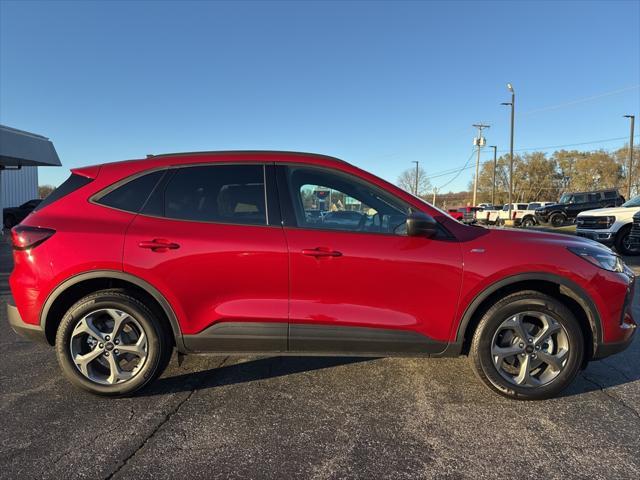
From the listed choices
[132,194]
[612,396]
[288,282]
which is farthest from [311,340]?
[612,396]

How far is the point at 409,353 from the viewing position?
3146 mm

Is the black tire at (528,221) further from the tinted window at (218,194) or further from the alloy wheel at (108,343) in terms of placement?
the alloy wheel at (108,343)

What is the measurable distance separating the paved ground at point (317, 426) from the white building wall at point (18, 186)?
27.2m

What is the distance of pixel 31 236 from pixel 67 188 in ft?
1.44

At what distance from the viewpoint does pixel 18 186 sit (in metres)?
27.3

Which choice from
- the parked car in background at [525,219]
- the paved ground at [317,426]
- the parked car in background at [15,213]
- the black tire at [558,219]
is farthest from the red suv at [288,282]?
the parked car in background at [525,219]

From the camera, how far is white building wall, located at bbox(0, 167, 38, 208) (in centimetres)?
2561

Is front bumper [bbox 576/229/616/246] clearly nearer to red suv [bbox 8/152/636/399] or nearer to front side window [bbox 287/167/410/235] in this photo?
red suv [bbox 8/152/636/399]

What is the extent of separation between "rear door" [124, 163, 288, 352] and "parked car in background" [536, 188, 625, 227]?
97.3ft

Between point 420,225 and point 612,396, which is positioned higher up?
point 420,225

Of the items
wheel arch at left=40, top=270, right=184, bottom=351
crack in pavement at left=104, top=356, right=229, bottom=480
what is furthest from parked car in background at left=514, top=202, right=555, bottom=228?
wheel arch at left=40, top=270, right=184, bottom=351

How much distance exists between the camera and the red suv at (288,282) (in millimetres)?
3035

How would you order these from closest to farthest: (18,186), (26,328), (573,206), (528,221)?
(26,328) < (18,186) < (573,206) < (528,221)

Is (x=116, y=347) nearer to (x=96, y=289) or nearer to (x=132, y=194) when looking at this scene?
(x=96, y=289)
